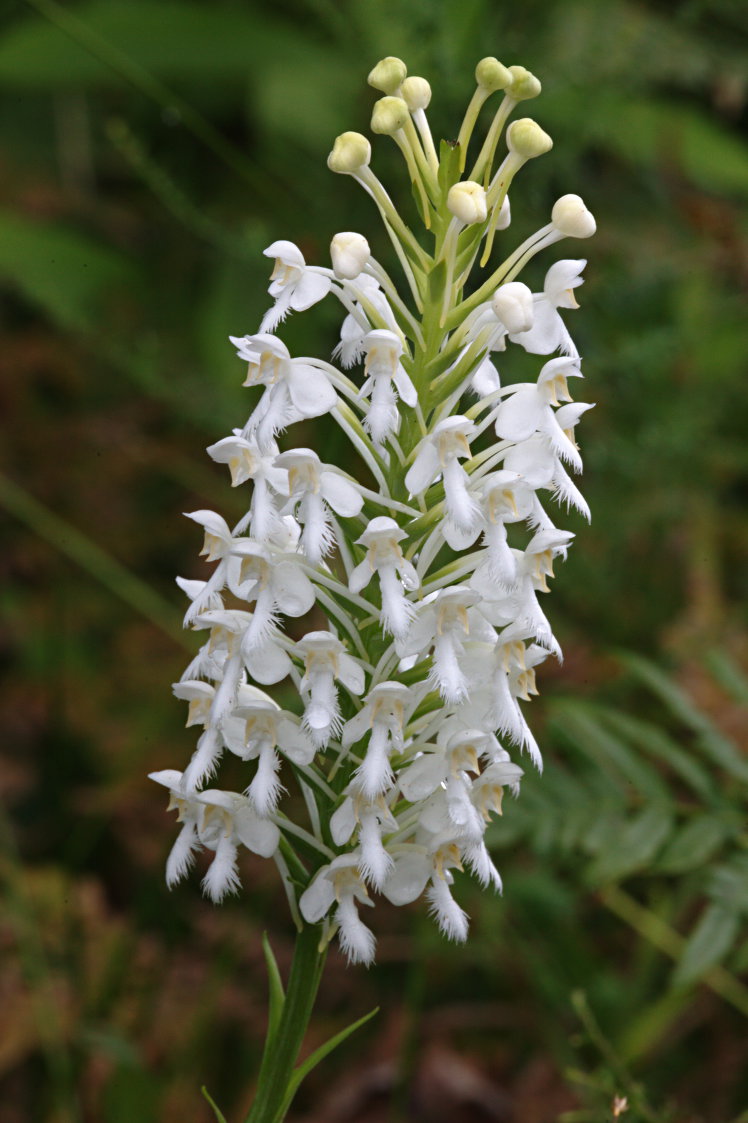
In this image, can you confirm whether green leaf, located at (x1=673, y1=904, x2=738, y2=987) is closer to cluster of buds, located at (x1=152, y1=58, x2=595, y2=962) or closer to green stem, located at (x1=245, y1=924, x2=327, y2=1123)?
cluster of buds, located at (x1=152, y1=58, x2=595, y2=962)

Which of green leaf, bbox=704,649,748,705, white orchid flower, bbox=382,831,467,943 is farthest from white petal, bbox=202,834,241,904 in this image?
green leaf, bbox=704,649,748,705

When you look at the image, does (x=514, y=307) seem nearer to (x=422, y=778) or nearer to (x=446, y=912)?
(x=422, y=778)

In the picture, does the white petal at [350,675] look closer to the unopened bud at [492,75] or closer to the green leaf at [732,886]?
the unopened bud at [492,75]

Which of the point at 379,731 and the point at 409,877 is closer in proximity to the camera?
the point at 379,731

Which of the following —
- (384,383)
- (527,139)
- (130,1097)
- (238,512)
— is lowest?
(130,1097)

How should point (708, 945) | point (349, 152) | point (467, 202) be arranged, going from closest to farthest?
point (467, 202) → point (349, 152) → point (708, 945)

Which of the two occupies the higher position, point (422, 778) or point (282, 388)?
point (282, 388)

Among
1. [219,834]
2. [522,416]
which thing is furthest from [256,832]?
[522,416]

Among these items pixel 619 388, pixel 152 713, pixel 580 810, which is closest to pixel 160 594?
pixel 152 713

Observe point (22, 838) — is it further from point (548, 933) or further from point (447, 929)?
point (447, 929)

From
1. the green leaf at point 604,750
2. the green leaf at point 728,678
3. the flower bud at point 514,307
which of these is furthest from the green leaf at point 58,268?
the flower bud at point 514,307
